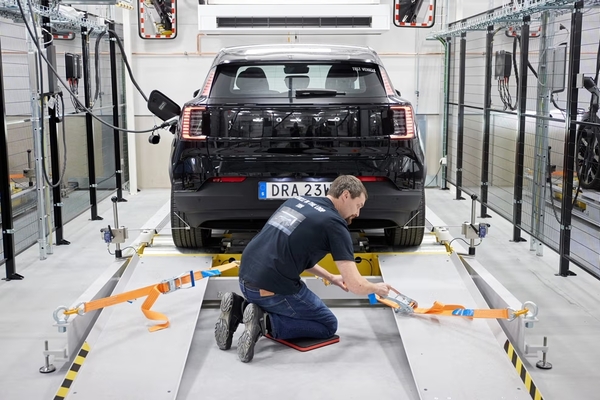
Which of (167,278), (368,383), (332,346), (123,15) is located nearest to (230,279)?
(167,278)

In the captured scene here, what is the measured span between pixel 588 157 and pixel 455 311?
472 centimetres

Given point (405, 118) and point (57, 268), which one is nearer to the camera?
point (405, 118)

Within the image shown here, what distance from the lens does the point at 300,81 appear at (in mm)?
4742

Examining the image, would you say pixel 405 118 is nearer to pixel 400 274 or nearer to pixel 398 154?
pixel 398 154

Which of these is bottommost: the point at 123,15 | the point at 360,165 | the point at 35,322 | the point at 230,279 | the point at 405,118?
the point at 35,322

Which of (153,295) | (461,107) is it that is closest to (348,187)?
(153,295)

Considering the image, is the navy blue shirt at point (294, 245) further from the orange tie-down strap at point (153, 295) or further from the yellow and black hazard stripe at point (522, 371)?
the yellow and black hazard stripe at point (522, 371)

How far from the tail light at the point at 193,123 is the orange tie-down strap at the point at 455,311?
62.0 inches

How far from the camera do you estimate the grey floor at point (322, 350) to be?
11.9ft

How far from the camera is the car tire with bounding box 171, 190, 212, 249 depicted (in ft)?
16.4

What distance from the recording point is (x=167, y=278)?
15.1ft

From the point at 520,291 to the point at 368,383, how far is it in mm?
2378

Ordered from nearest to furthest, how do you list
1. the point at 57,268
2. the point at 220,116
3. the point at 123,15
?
the point at 220,116
the point at 57,268
the point at 123,15

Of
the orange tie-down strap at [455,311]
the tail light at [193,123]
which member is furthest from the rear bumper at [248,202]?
the orange tie-down strap at [455,311]
